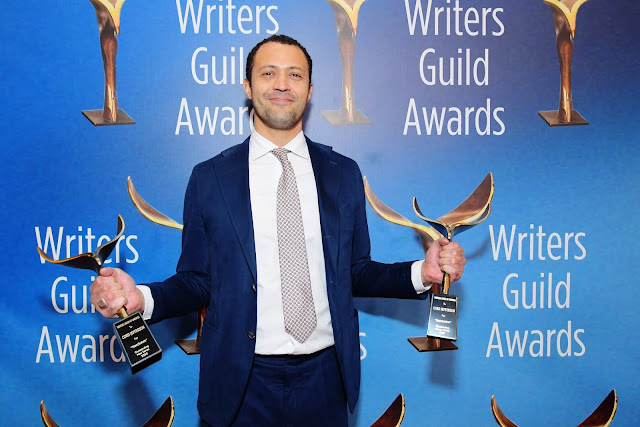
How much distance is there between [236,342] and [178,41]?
128 centimetres

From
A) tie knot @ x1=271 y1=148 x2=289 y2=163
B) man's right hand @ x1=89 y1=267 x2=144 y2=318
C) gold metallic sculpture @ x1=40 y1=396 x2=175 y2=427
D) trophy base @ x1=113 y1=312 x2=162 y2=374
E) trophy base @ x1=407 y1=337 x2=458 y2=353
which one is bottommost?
gold metallic sculpture @ x1=40 y1=396 x2=175 y2=427

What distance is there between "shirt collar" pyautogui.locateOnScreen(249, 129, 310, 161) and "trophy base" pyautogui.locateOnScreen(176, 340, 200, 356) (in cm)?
89

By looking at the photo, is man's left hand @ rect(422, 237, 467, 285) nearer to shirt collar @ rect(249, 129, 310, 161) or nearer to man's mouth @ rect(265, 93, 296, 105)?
shirt collar @ rect(249, 129, 310, 161)

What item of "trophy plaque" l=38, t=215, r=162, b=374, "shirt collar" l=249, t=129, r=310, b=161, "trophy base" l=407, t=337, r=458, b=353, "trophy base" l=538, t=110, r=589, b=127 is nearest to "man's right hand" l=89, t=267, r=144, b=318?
"trophy plaque" l=38, t=215, r=162, b=374

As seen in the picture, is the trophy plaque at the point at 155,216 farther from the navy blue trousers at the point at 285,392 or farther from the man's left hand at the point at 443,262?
the man's left hand at the point at 443,262

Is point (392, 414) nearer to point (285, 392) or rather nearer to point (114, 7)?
point (285, 392)

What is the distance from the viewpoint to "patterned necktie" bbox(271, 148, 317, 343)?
1.63 metres

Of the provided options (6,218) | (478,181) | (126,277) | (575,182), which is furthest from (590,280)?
(6,218)

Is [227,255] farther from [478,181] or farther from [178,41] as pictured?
[478,181]

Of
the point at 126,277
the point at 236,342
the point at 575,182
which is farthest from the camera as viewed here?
the point at 575,182

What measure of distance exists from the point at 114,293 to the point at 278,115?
0.76 meters

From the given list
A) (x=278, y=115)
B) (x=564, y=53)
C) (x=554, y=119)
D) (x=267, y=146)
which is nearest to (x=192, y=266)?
(x=267, y=146)

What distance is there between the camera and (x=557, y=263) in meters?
2.30

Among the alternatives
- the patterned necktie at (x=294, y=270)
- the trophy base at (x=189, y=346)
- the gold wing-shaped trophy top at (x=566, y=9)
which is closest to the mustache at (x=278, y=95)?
the patterned necktie at (x=294, y=270)
